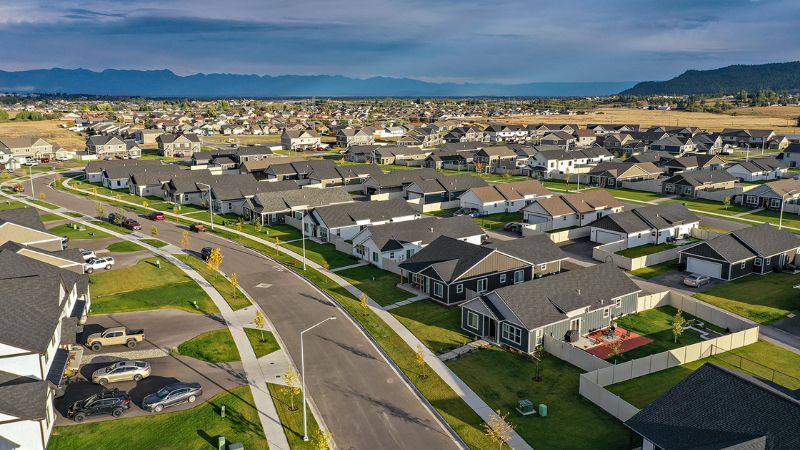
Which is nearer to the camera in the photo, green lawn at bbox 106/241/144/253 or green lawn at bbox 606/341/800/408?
green lawn at bbox 606/341/800/408

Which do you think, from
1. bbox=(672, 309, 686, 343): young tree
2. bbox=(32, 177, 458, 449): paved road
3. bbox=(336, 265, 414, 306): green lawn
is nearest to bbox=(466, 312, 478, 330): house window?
bbox=(32, 177, 458, 449): paved road

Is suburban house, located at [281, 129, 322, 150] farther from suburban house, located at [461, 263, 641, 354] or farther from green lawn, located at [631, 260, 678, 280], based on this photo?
suburban house, located at [461, 263, 641, 354]

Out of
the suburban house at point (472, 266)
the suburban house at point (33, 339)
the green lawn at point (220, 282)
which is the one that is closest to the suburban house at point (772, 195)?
the suburban house at point (472, 266)

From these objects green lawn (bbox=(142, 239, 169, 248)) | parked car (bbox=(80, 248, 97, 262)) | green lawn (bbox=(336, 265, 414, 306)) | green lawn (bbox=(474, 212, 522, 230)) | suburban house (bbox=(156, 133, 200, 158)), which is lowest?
green lawn (bbox=(336, 265, 414, 306))

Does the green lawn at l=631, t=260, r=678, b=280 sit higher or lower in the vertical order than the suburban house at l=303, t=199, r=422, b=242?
lower

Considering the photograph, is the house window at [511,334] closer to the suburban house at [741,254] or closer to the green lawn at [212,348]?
the green lawn at [212,348]

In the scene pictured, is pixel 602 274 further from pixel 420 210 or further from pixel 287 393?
A: pixel 420 210

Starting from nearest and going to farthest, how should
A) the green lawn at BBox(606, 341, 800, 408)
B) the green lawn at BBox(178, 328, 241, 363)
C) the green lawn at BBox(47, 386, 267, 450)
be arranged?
the green lawn at BBox(47, 386, 267, 450) < the green lawn at BBox(606, 341, 800, 408) < the green lawn at BBox(178, 328, 241, 363)
